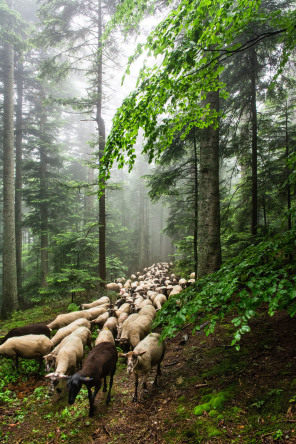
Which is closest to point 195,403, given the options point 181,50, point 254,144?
point 181,50

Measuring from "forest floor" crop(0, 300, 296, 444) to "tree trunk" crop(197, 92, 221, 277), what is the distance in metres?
1.90

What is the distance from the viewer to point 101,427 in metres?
3.32

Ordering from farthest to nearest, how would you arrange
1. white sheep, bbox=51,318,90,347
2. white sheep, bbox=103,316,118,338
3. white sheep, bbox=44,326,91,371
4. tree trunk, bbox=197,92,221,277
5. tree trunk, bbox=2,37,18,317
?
tree trunk, bbox=2,37,18,317 → white sheep, bbox=103,316,118,338 → tree trunk, bbox=197,92,221,277 → white sheep, bbox=51,318,90,347 → white sheep, bbox=44,326,91,371

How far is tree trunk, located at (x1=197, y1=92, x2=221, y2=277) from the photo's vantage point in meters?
6.29

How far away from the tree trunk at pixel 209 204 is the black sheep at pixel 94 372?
3229 millimetres

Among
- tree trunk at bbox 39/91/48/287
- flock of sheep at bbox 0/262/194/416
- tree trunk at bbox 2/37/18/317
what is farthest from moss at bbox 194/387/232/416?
tree trunk at bbox 39/91/48/287

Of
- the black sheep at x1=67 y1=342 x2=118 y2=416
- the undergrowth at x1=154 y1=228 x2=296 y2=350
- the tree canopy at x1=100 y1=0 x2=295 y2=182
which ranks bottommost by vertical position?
the black sheep at x1=67 y1=342 x2=118 y2=416

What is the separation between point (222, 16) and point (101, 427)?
568cm

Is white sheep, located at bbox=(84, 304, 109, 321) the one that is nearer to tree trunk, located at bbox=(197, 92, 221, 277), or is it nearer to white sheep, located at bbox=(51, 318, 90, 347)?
white sheep, located at bbox=(51, 318, 90, 347)

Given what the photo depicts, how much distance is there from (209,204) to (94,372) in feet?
16.3

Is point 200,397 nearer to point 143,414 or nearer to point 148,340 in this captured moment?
point 143,414

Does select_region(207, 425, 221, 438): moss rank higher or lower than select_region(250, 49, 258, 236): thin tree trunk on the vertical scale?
lower

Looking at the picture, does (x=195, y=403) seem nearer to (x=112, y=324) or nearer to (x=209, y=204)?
(x=112, y=324)

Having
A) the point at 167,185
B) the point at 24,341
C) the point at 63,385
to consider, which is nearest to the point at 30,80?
the point at 167,185
